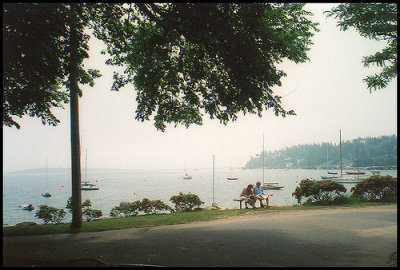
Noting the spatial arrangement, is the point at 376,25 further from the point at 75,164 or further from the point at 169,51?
the point at 75,164

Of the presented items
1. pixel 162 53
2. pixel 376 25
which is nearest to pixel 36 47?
pixel 162 53

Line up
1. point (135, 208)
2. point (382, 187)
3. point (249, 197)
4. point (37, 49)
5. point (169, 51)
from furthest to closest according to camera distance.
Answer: point (382, 187) → point (135, 208) → point (249, 197) → point (169, 51) → point (37, 49)

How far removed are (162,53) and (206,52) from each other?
188 cm

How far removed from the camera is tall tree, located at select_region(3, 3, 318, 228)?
22.8 ft

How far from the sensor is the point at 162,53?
32.0 feet

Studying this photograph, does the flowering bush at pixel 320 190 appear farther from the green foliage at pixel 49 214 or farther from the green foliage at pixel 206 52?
the green foliage at pixel 49 214

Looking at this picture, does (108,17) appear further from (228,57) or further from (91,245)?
(91,245)

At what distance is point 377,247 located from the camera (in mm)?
6508

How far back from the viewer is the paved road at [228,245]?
571cm

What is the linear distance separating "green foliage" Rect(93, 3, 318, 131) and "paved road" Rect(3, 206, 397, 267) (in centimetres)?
405

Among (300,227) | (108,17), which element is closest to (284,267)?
(300,227)

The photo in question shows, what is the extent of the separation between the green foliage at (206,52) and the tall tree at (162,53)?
0.11 ft

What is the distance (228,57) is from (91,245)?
6.52 metres

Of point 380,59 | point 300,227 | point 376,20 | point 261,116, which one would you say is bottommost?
point 300,227
